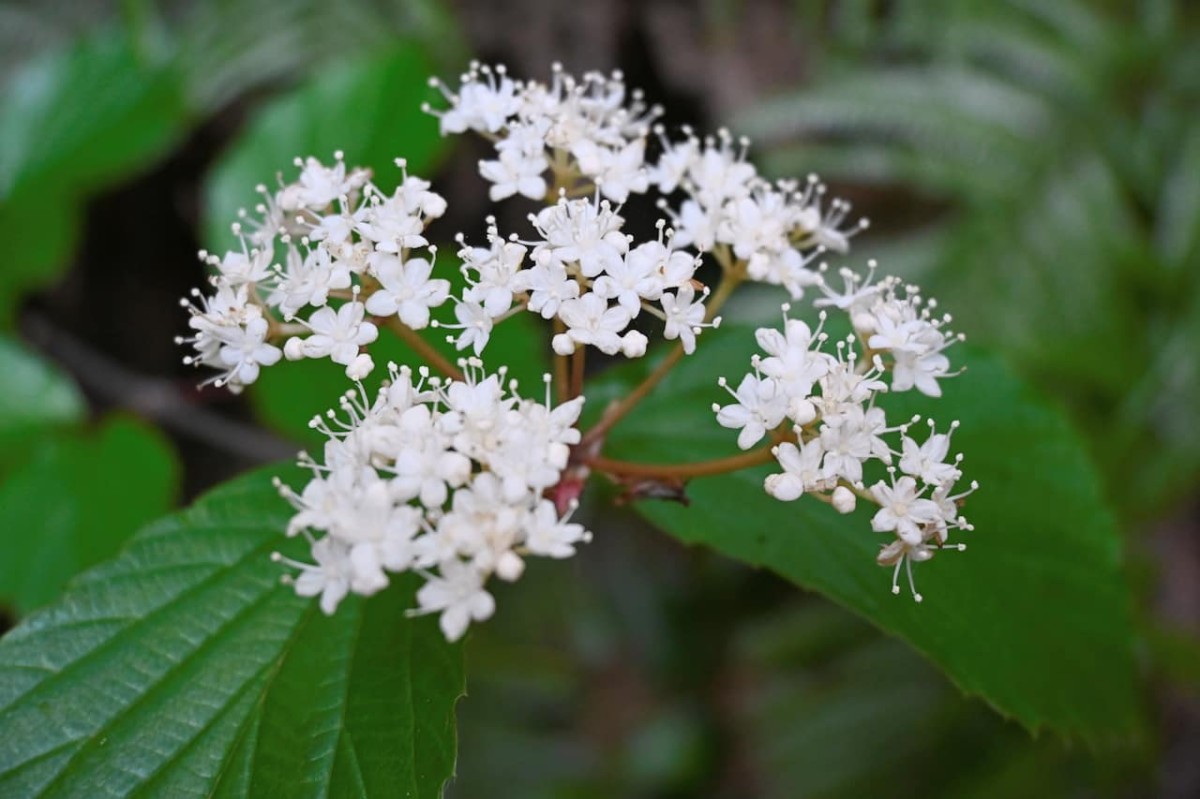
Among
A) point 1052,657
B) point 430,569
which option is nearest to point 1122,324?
point 1052,657

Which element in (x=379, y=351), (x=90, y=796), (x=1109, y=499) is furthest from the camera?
(x=1109, y=499)

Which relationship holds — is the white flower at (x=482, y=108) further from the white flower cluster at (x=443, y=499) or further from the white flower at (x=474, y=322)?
the white flower cluster at (x=443, y=499)

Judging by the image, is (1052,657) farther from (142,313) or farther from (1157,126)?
(142,313)

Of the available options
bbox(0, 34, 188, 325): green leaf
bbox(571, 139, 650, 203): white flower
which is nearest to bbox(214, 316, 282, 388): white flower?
bbox(571, 139, 650, 203): white flower

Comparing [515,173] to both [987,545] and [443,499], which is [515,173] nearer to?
[443,499]

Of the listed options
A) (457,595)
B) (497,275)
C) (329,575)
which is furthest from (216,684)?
(497,275)

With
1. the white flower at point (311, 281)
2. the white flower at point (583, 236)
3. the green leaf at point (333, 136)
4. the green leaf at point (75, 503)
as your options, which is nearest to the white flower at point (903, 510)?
the white flower at point (583, 236)
